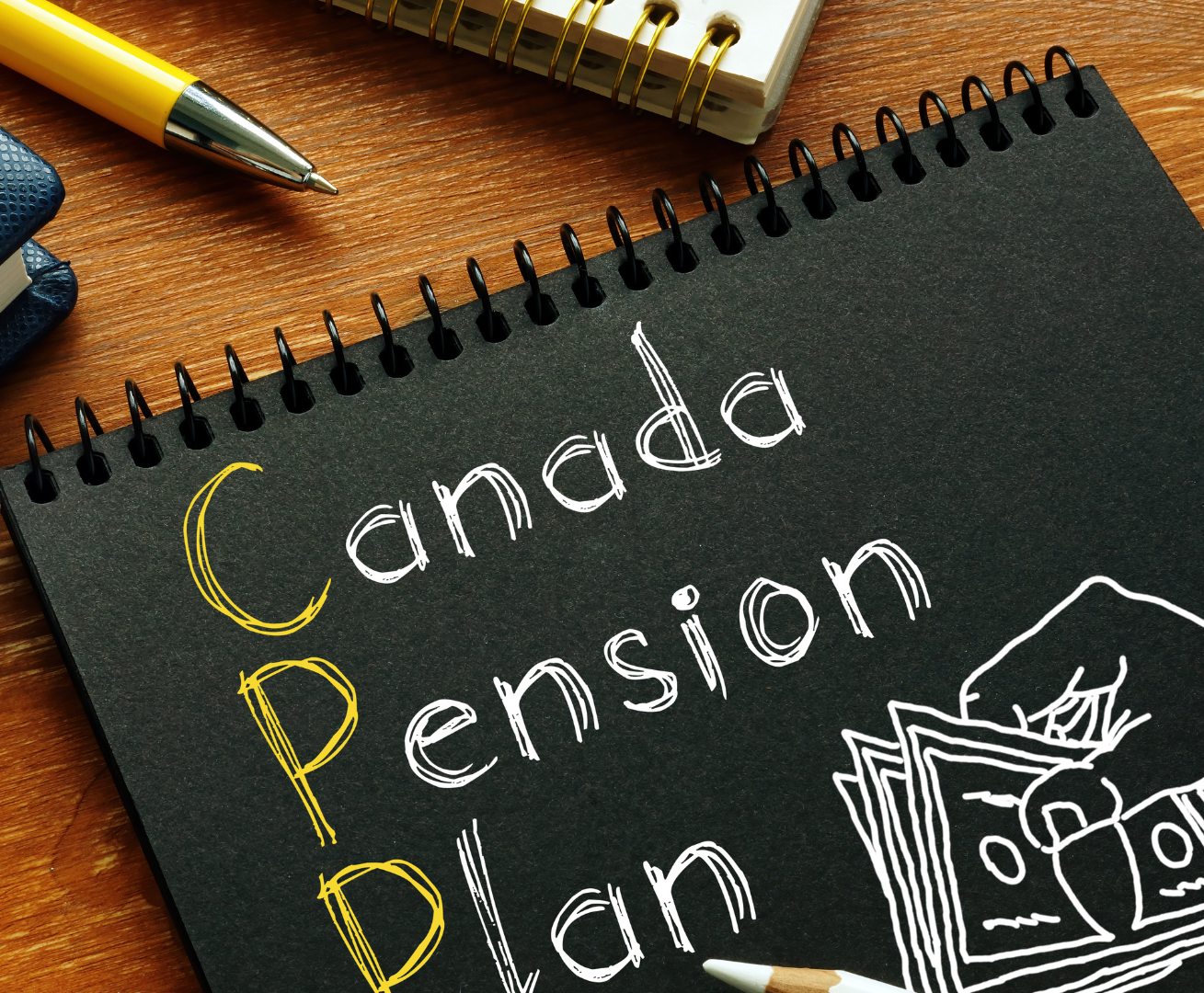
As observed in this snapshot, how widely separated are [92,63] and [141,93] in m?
0.03

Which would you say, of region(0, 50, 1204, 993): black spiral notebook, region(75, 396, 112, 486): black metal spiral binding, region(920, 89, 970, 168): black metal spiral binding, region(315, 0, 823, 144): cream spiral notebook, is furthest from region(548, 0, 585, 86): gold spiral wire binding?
region(75, 396, 112, 486): black metal spiral binding

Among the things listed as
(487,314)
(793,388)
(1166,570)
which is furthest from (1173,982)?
(487,314)

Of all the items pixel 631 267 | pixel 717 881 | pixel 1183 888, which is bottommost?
pixel 1183 888

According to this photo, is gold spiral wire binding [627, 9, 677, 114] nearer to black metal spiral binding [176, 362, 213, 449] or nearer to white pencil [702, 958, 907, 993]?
black metal spiral binding [176, 362, 213, 449]

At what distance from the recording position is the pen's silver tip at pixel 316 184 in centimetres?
56

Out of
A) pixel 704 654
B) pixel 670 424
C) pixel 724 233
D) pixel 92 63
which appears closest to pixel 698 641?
pixel 704 654

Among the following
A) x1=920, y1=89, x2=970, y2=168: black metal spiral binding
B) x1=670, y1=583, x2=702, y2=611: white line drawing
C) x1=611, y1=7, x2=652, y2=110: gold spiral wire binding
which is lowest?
x1=670, y1=583, x2=702, y2=611: white line drawing

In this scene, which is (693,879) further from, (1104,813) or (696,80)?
(696,80)

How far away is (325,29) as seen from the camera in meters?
0.61

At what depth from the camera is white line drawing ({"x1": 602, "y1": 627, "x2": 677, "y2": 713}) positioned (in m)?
0.48

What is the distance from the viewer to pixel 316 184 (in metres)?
0.56

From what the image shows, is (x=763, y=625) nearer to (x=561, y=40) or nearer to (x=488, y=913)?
(x=488, y=913)

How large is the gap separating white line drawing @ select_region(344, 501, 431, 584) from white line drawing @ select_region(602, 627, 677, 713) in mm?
96

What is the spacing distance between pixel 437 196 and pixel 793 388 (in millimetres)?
226
